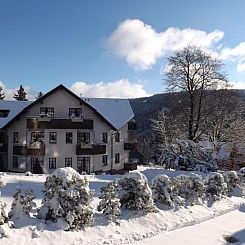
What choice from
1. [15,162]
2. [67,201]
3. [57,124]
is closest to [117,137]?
[57,124]

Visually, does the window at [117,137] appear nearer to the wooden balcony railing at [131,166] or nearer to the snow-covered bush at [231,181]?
the wooden balcony railing at [131,166]

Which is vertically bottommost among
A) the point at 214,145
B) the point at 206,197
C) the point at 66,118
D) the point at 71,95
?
the point at 206,197

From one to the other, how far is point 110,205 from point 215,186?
26.7ft

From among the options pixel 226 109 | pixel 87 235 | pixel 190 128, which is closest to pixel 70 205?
pixel 87 235

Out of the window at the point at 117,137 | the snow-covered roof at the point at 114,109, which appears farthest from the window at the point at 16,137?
the window at the point at 117,137

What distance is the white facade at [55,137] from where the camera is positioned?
33.7m

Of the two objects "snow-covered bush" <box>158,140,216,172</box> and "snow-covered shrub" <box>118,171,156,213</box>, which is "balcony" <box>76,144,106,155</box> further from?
"snow-covered shrub" <box>118,171,156,213</box>

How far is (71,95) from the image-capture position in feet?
117

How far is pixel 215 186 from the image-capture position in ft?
59.7

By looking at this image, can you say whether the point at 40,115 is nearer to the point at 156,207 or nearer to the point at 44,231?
the point at 156,207

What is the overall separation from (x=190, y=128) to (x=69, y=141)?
1159cm

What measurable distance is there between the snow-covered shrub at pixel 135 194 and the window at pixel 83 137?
22606 mm

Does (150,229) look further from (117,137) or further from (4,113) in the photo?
(4,113)

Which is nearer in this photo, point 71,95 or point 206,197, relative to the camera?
point 206,197
